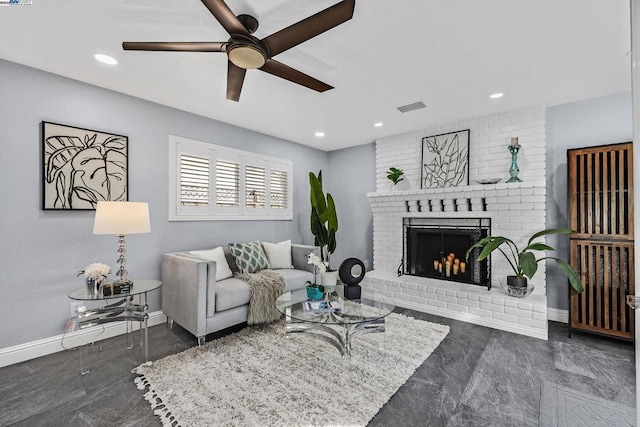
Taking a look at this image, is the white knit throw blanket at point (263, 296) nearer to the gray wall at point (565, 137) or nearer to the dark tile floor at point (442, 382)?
the dark tile floor at point (442, 382)

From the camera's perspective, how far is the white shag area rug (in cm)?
173

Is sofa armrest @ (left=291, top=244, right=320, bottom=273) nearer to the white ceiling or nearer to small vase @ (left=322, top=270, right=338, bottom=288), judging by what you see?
small vase @ (left=322, top=270, right=338, bottom=288)

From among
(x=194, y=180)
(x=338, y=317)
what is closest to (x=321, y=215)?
(x=194, y=180)

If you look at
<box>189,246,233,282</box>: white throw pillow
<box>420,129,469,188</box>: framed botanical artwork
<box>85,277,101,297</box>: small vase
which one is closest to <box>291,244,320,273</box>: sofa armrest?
<box>189,246,233,282</box>: white throw pillow

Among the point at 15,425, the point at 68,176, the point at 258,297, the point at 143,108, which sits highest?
the point at 143,108

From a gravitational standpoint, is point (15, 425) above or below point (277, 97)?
below

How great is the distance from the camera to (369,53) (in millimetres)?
2250

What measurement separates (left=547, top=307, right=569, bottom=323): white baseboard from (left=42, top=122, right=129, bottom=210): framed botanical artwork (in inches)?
187

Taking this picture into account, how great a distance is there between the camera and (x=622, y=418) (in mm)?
1719

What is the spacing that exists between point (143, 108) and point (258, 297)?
234 cm

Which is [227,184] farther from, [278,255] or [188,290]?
[188,290]

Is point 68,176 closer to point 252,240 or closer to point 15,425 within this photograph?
point 15,425

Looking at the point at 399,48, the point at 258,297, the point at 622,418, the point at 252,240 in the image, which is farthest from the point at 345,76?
the point at 622,418

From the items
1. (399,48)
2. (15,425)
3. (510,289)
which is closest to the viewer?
(15,425)
